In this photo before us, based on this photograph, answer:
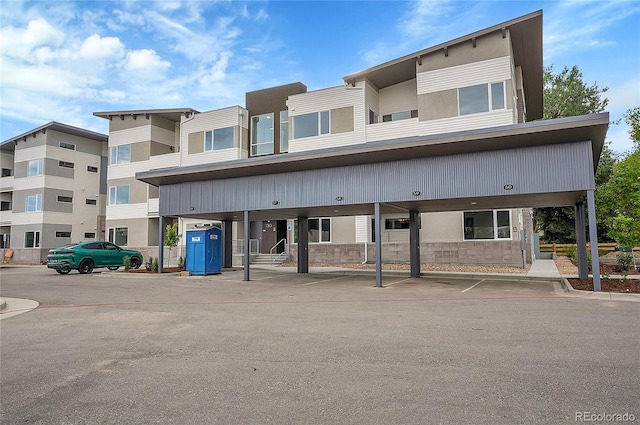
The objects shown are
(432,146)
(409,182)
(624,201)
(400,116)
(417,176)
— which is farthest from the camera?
(400,116)

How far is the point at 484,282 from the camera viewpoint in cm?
1600

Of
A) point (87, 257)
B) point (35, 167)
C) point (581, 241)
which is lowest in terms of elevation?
point (87, 257)

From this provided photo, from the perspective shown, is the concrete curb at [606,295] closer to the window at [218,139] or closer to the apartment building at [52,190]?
the window at [218,139]

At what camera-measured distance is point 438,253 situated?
22.9 metres

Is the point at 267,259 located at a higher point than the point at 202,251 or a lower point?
lower

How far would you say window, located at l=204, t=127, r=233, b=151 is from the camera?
29656 millimetres

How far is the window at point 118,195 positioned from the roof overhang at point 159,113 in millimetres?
5824

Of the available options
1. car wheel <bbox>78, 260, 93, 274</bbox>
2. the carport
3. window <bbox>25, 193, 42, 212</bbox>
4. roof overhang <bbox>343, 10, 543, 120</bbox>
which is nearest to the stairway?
the carport

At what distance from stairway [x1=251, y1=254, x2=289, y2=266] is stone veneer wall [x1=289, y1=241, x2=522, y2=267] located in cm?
199

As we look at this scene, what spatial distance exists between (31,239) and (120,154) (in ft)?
39.6

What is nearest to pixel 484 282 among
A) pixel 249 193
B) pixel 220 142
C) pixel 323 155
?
pixel 323 155

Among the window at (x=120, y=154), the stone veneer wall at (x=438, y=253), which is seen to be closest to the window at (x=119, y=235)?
the window at (x=120, y=154)

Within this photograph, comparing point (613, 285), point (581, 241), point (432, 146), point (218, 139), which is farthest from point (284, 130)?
point (613, 285)

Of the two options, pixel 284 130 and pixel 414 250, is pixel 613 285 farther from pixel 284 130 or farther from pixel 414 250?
pixel 284 130
